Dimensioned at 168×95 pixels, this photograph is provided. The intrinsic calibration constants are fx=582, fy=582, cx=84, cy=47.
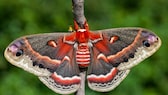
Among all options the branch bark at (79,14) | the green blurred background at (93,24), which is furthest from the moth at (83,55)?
the green blurred background at (93,24)

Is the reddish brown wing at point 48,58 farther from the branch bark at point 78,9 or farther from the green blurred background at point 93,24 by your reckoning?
the green blurred background at point 93,24

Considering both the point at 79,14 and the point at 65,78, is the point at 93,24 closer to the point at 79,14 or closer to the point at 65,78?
the point at 65,78

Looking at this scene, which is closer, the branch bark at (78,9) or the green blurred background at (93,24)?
the branch bark at (78,9)

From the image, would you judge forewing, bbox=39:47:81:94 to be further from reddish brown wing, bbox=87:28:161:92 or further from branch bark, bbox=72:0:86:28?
branch bark, bbox=72:0:86:28

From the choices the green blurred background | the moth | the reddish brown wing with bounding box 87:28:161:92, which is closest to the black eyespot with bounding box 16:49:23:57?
the moth

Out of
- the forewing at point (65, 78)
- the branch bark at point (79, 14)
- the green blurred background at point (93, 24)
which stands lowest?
the green blurred background at point (93, 24)

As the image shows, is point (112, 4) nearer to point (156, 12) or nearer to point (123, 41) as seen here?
point (156, 12)

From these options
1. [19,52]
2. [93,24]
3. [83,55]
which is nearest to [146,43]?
[83,55]

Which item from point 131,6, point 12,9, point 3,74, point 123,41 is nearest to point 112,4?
point 131,6
